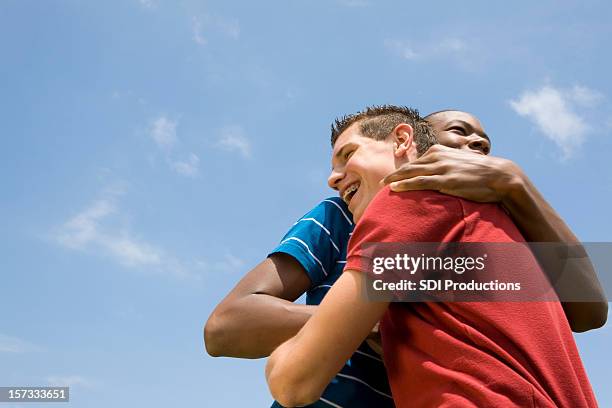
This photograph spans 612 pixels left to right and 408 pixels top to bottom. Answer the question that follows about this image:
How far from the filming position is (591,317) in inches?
125

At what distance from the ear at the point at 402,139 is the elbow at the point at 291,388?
4.48 feet

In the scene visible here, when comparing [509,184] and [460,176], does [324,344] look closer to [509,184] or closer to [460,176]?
[460,176]

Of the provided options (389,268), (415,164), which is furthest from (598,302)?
(389,268)

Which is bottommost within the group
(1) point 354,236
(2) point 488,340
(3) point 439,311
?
(2) point 488,340

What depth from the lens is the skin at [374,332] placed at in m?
2.59

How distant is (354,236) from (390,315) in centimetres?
33

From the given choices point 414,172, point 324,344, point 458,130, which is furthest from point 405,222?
point 458,130

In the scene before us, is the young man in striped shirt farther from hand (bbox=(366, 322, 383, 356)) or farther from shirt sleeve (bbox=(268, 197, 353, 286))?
hand (bbox=(366, 322, 383, 356))

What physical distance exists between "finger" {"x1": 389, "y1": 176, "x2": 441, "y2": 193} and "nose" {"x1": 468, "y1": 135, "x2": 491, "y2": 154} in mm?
2795

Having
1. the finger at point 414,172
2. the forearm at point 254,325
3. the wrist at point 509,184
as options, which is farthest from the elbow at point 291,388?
the wrist at point 509,184

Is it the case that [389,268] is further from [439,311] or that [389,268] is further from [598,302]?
[598,302]

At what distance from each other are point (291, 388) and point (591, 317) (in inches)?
64.4

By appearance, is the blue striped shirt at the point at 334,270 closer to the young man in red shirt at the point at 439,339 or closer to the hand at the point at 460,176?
the young man in red shirt at the point at 439,339

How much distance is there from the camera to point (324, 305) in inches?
89.6
